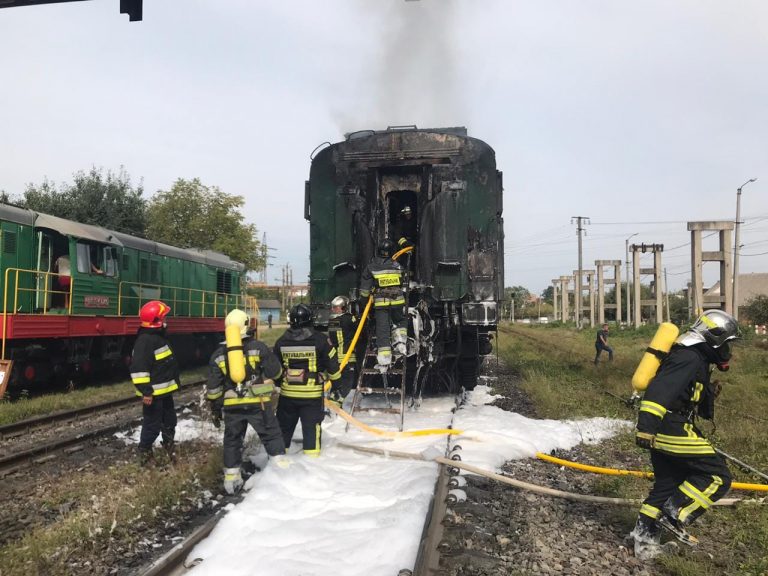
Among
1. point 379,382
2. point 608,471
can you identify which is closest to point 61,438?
point 379,382

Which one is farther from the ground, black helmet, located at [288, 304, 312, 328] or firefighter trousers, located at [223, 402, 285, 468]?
black helmet, located at [288, 304, 312, 328]

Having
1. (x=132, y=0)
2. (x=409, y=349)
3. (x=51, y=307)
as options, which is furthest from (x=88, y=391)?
(x=132, y=0)

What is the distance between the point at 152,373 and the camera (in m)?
6.01

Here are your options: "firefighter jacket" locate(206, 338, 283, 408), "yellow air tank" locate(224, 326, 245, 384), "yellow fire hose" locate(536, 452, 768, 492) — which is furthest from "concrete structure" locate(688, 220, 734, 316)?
"yellow air tank" locate(224, 326, 245, 384)

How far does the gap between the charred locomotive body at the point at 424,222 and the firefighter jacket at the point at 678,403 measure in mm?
4317

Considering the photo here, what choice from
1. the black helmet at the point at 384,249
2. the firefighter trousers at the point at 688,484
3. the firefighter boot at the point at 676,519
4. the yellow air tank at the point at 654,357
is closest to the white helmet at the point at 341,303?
the black helmet at the point at 384,249

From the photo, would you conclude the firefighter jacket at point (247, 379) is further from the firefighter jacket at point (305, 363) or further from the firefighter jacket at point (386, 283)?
the firefighter jacket at point (386, 283)

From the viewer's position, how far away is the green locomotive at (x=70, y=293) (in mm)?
10422

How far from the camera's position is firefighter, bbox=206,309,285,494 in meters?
5.28

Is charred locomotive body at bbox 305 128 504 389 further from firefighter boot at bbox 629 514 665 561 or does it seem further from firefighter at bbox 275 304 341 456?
firefighter boot at bbox 629 514 665 561

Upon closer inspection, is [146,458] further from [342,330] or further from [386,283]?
[386,283]

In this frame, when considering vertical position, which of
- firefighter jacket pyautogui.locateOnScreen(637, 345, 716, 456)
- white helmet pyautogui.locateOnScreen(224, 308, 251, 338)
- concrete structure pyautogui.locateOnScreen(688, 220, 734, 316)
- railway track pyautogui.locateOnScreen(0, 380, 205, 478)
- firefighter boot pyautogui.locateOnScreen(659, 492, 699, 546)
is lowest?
railway track pyautogui.locateOnScreen(0, 380, 205, 478)

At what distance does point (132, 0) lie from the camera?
5.86m

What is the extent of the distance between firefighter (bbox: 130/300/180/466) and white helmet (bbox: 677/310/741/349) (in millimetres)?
4873
